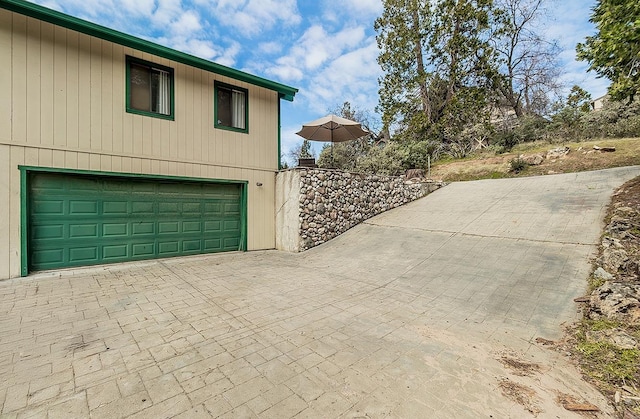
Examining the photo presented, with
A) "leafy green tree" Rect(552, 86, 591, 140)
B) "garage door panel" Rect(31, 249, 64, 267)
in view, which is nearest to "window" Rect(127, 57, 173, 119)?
"garage door panel" Rect(31, 249, 64, 267)

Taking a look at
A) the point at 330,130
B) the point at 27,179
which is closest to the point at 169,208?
the point at 27,179

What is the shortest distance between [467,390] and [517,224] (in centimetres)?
579

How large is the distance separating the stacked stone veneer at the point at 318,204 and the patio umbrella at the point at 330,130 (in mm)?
1533

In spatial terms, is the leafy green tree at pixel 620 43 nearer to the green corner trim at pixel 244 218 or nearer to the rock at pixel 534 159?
the rock at pixel 534 159

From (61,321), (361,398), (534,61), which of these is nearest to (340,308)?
(361,398)

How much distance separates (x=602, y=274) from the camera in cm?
386

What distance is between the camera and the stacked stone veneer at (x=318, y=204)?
7.23 meters

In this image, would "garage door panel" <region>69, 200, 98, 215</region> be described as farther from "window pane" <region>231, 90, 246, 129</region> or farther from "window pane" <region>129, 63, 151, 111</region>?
"window pane" <region>231, 90, 246, 129</region>

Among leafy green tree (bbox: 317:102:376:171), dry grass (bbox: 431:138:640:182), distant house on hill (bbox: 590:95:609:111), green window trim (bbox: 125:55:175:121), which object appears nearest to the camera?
green window trim (bbox: 125:55:175:121)

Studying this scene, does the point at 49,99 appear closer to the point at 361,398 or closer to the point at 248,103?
the point at 248,103

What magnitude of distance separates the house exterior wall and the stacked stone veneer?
39.2 inches

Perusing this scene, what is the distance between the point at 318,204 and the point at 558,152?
35.6 feet

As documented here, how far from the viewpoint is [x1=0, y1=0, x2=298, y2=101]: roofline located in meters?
4.62

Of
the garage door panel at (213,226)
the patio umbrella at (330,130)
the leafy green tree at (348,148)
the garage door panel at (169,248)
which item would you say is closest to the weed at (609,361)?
the garage door panel at (213,226)
